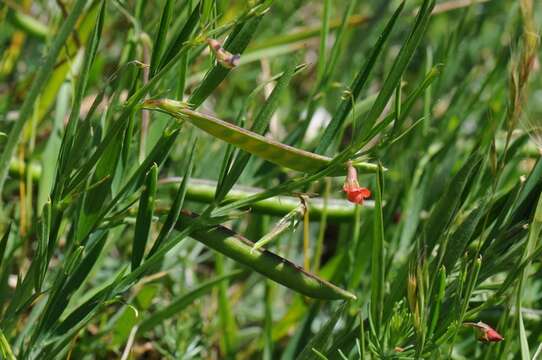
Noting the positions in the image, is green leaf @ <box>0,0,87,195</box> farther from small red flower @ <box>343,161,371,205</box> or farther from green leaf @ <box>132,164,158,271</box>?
small red flower @ <box>343,161,371,205</box>

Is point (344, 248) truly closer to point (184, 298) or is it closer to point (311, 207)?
point (311, 207)

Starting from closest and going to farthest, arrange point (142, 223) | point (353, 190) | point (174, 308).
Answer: point (353, 190) < point (142, 223) < point (174, 308)

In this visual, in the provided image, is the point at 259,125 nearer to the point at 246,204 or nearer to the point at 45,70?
the point at 246,204

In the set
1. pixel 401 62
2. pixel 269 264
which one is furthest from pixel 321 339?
pixel 401 62

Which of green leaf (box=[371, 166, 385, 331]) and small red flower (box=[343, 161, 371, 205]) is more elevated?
small red flower (box=[343, 161, 371, 205])

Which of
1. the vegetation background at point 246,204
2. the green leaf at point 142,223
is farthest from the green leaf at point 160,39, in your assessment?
the green leaf at point 142,223

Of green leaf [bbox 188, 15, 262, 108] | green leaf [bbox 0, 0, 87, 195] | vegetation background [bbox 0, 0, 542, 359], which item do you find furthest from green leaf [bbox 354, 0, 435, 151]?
green leaf [bbox 0, 0, 87, 195]

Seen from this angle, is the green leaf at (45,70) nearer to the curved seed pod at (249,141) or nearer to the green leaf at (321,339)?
the curved seed pod at (249,141)
